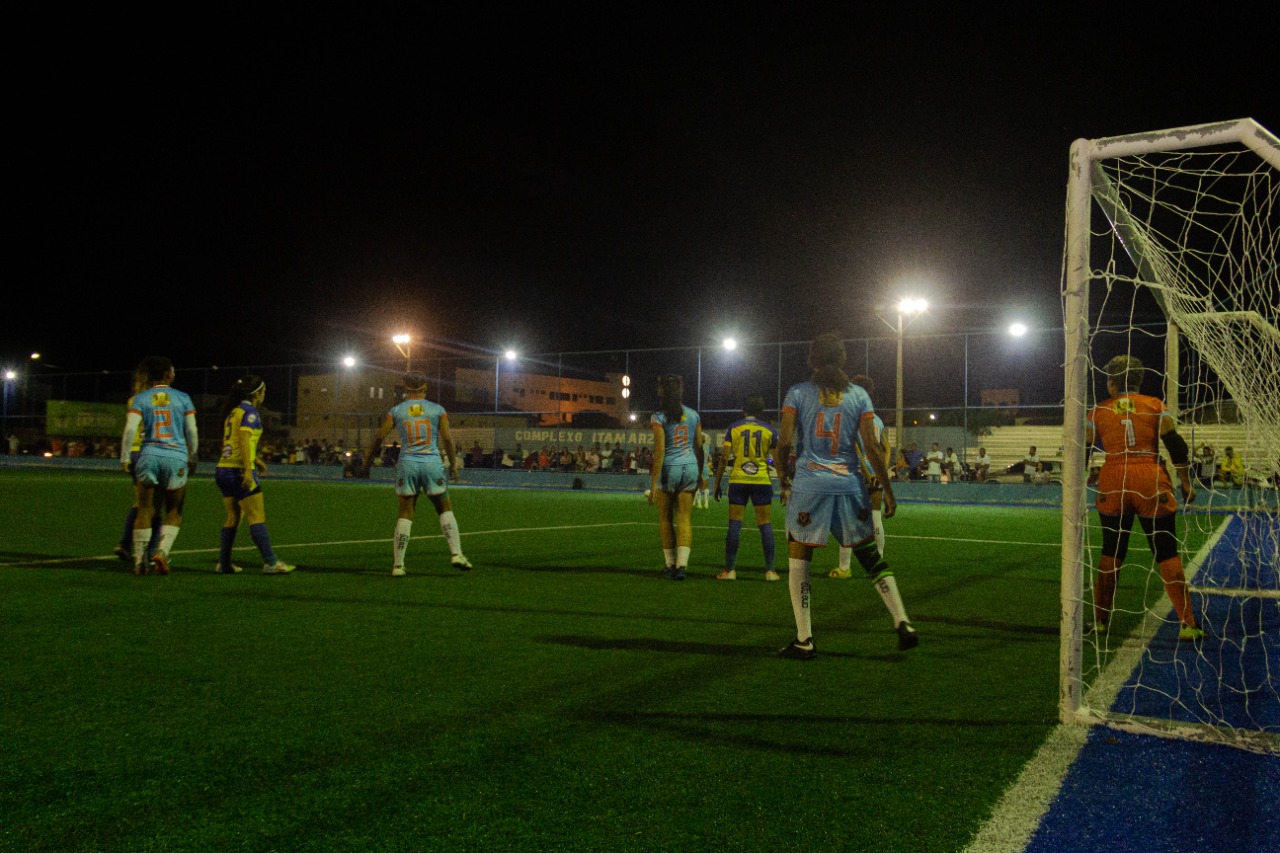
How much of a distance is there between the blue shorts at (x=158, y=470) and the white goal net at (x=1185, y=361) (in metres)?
7.42

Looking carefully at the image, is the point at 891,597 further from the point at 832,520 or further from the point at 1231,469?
the point at 1231,469

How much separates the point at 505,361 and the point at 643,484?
9.31 metres

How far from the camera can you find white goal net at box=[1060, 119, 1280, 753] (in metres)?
3.79

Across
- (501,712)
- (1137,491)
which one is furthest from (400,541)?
(1137,491)

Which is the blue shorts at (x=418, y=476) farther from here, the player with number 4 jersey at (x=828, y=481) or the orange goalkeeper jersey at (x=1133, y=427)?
the orange goalkeeper jersey at (x=1133, y=427)

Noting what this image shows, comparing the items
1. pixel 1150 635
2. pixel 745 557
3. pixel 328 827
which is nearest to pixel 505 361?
pixel 745 557

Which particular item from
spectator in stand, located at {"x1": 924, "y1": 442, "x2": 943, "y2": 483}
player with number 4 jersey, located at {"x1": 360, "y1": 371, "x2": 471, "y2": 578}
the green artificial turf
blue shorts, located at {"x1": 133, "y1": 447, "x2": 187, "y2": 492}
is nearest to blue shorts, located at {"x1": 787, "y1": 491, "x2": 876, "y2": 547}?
the green artificial turf

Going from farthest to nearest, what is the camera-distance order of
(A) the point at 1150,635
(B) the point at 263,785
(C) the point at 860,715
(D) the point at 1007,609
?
(D) the point at 1007,609 → (A) the point at 1150,635 → (C) the point at 860,715 → (B) the point at 263,785

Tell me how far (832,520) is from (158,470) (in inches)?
251

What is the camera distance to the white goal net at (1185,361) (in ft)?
12.4

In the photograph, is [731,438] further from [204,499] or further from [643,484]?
[643,484]

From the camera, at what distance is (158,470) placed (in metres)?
7.92

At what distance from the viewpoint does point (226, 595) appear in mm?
6773

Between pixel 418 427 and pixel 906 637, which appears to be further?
pixel 418 427
